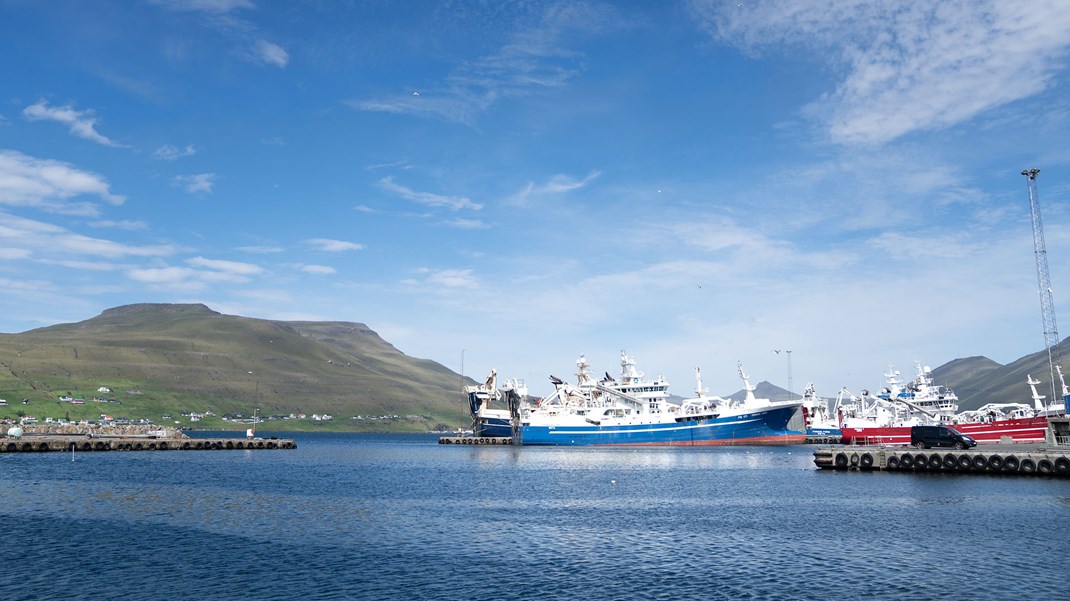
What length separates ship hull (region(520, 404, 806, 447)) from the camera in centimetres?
14850

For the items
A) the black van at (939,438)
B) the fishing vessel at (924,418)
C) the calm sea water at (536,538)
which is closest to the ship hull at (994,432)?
the fishing vessel at (924,418)

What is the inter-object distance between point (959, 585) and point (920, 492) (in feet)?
124

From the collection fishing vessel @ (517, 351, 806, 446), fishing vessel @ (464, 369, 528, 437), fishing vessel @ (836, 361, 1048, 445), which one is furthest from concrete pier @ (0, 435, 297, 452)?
fishing vessel @ (836, 361, 1048, 445)

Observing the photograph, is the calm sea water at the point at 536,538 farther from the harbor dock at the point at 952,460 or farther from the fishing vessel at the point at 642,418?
the fishing vessel at the point at 642,418

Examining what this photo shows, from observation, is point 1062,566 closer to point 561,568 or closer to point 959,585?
point 959,585

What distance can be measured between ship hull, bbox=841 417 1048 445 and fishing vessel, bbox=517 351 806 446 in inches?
804

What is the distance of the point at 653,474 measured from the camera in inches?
3410

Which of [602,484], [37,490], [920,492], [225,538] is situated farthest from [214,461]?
[920,492]

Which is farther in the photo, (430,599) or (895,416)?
(895,416)

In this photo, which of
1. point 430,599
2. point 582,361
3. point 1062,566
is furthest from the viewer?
point 582,361

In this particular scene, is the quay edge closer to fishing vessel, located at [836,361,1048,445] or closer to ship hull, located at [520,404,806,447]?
ship hull, located at [520,404,806,447]

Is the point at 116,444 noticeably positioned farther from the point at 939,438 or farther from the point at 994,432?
the point at 994,432

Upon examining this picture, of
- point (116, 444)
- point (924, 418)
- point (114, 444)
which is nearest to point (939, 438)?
point (924, 418)

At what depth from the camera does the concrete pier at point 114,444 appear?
12336cm
